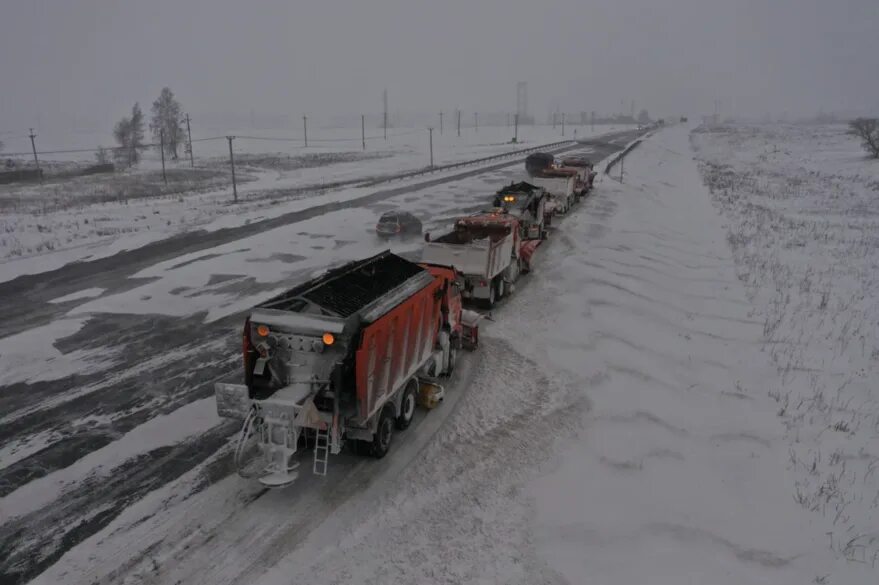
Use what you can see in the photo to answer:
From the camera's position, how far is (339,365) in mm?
8859

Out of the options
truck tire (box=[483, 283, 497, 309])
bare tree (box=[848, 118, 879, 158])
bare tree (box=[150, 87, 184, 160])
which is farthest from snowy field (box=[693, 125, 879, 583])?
bare tree (box=[150, 87, 184, 160])

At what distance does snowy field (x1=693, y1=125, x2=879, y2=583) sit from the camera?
9930 mm

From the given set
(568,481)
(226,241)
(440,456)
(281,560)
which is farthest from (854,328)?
(226,241)

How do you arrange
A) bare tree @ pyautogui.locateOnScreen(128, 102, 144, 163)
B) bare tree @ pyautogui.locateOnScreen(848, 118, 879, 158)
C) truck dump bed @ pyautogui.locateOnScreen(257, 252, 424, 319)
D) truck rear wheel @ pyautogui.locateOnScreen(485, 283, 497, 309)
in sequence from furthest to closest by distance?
bare tree @ pyautogui.locateOnScreen(128, 102, 144, 163) < bare tree @ pyautogui.locateOnScreen(848, 118, 879, 158) < truck rear wheel @ pyautogui.locateOnScreen(485, 283, 497, 309) < truck dump bed @ pyautogui.locateOnScreen(257, 252, 424, 319)

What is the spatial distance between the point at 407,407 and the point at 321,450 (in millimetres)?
1706

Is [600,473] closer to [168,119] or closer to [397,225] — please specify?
[397,225]

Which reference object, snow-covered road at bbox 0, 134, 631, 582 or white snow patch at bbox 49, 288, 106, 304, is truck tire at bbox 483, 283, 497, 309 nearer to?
snow-covered road at bbox 0, 134, 631, 582

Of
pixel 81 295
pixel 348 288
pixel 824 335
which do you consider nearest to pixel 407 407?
pixel 348 288

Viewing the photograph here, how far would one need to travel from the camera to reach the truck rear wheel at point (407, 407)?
10945mm

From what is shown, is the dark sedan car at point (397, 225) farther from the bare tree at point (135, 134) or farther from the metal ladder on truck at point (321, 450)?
the bare tree at point (135, 134)

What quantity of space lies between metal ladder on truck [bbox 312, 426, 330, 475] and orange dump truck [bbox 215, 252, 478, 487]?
2cm

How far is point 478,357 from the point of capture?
1475 cm

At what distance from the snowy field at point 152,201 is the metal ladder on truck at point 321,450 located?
1766 centimetres

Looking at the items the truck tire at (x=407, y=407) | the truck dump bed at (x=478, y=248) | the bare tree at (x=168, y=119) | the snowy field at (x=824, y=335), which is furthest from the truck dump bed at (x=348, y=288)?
the bare tree at (x=168, y=119)
